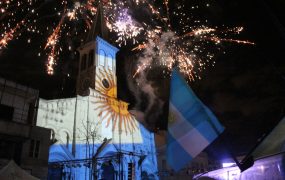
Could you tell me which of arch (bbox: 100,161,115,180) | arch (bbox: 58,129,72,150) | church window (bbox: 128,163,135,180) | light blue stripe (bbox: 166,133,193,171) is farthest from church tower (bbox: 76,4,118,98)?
light blue stripe (bbox: 166,133,193,171)

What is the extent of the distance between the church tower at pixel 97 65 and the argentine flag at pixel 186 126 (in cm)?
3864

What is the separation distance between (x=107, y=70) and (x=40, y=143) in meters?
23.9

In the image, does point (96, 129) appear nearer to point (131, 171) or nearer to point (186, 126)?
point (131, 171)

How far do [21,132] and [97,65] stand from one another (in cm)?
2505

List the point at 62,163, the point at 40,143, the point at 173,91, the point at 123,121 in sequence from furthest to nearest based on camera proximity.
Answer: the point at 123,121
the point at 62,163
the point at 40,143
the point at 173,91

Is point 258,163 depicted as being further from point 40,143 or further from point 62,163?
point 62,163

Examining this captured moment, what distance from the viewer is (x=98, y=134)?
131 ft

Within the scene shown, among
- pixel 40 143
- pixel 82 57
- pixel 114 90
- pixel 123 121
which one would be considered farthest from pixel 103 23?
pixel 40 143

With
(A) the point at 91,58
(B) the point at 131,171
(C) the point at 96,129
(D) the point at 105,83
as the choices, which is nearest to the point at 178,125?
(C) the point at 96,129

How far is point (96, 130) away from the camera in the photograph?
130 feet

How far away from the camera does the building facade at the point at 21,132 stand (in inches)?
886

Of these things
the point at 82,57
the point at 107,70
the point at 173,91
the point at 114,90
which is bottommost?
the point at 173,91

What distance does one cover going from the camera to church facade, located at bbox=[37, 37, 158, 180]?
113 feet

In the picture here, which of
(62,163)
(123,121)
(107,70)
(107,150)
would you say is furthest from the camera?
(107,70)
